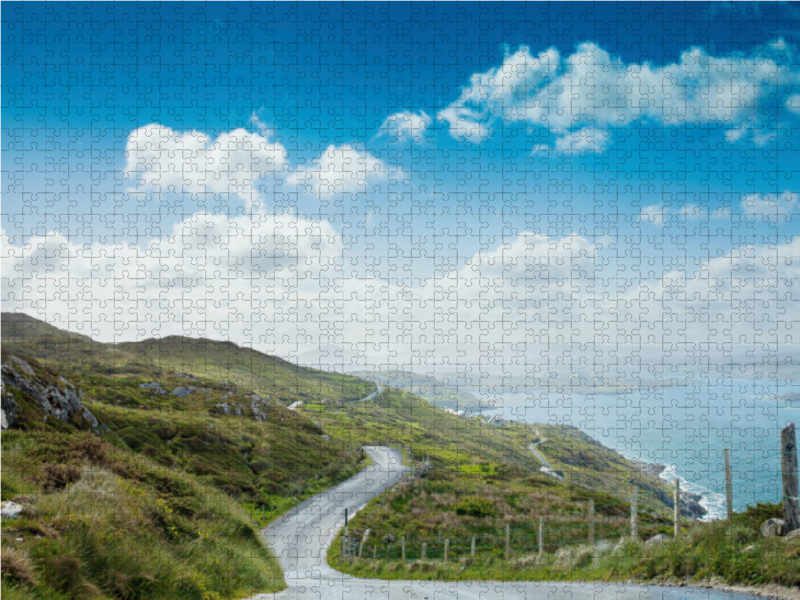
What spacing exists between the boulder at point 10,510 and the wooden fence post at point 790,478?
15339mm

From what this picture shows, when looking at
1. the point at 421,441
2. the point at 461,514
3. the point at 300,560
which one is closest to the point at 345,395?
the point at 421,441

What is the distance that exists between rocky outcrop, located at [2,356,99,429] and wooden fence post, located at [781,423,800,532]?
65.5 feet

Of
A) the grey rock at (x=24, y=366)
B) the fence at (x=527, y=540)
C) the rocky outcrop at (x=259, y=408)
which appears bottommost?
the fence at (x=527, y=540)

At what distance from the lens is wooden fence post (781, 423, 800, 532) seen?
11.0 metres

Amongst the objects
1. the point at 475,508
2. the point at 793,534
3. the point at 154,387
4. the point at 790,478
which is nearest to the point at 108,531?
the point at 793,534

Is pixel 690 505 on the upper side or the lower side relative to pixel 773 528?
lower

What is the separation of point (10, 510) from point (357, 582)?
36.7ft

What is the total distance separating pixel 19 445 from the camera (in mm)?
11836

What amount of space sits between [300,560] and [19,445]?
17.7 metres

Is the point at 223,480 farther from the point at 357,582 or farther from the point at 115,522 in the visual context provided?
the point at 115,522

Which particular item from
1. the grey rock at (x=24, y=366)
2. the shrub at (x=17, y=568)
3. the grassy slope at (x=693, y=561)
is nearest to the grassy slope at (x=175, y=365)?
the grey rock at (x=24, y=366)

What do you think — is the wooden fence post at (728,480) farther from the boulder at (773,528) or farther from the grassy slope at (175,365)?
the grassy slope at (175,365)

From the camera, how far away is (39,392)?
17062mm

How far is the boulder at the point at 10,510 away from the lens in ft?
25.3
